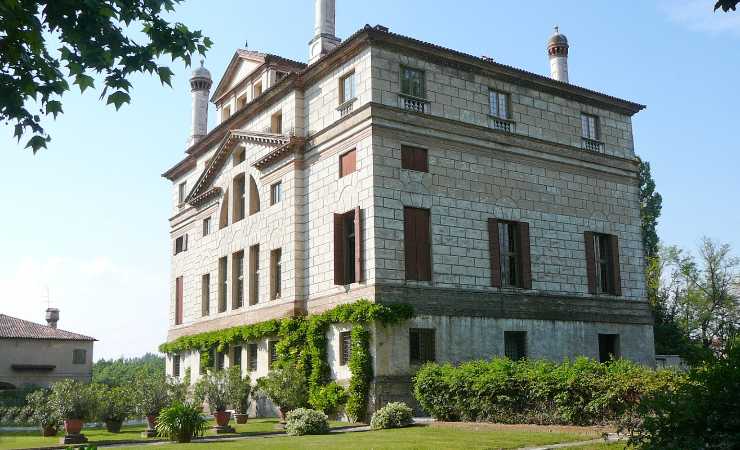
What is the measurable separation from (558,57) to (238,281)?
19.4 m

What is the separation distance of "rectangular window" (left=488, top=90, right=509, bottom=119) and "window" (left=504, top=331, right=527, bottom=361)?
29.5 feet

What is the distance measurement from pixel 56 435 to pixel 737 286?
150 ft

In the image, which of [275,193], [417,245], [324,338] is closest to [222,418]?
[324,338]

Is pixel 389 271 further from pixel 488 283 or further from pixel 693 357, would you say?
pixel 693 357

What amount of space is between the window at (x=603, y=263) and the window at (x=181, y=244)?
76.6ft

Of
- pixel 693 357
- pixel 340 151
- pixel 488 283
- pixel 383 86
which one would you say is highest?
pixel 383 86

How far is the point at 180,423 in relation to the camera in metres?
23.0

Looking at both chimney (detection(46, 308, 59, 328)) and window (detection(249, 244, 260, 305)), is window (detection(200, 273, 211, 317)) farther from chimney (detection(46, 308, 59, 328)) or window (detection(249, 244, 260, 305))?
chimney (detection(46, 308, 59, 328))

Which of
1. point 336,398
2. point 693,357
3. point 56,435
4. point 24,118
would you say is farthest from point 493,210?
point 24,118

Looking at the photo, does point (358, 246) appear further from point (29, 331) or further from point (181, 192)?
point (29, 331)

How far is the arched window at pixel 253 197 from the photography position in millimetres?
37219

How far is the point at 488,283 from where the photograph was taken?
3084 centimetres

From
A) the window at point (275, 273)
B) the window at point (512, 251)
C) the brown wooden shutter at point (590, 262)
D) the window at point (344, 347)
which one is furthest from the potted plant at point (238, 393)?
the brown wooden shutter at point (590, 262)

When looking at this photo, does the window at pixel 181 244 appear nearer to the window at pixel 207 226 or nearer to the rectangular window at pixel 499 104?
the window at pixel 207 226
